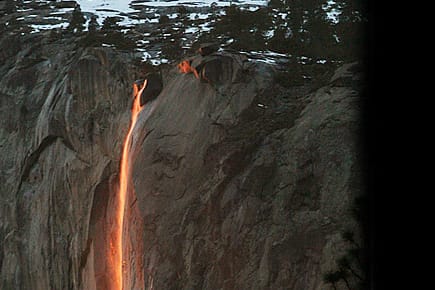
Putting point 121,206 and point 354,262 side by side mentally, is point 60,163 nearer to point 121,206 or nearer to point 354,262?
point 121,206

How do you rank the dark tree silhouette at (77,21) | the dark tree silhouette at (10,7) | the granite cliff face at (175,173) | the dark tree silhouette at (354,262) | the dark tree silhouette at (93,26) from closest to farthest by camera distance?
1. the dark tree silhouette at (354,262)
2. the granite cliff face at (175,173)
3. the dark tree silhouette at (93,26)
4. the dark tree silhouette at (77,21)
5. the dark tree silhouette at (10,7)

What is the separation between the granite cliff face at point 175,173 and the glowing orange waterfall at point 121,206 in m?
0.10

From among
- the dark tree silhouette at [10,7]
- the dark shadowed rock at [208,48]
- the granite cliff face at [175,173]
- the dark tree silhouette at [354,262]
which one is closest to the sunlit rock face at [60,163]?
the granite cliff face at [175,173]

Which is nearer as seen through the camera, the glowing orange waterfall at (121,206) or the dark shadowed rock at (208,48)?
the dark shadowed rock at (208,48)

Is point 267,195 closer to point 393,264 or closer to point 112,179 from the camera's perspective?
point 112,179

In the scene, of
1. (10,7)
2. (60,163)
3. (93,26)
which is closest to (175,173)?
(60,163)

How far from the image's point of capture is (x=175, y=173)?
25.5ft

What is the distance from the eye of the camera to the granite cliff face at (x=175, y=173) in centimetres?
685

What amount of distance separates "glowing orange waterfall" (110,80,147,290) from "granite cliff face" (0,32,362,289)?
10 cm

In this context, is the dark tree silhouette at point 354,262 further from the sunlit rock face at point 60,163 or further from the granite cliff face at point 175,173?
the sunlit rock face at point 60,163

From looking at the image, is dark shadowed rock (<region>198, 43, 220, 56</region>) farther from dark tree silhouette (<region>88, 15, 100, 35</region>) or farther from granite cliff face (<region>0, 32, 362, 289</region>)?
dark tree silhouette (<region>88, 15, 100, 35</region>)

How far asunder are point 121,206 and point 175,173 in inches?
44.4

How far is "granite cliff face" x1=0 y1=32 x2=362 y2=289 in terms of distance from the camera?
6848 mm

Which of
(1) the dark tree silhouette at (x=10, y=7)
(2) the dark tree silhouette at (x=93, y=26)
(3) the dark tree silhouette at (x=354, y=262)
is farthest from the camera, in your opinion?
(1) the dark tree silhouette at (x=10, y=7)
